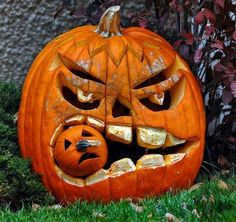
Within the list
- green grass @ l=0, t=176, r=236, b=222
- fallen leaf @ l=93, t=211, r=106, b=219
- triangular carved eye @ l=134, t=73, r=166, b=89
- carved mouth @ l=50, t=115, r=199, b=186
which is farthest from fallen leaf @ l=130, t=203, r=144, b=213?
triangular carved eye @ l=134, t=73, r=166, b=89

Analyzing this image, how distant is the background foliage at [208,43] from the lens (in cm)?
380

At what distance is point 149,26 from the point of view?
4.26 m

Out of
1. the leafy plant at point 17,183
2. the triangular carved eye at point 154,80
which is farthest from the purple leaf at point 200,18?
the leafy plant at point 17,183

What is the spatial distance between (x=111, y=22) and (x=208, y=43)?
58 centimetres

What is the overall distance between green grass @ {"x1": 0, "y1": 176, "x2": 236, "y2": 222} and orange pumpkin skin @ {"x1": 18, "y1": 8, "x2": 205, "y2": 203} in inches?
7.1

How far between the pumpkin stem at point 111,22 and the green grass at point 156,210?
94cm

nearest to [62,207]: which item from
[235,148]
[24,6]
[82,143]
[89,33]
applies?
[82,143]

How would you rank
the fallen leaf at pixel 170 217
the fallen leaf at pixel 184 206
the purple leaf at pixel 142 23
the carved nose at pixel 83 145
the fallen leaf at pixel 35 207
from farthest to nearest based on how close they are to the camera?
the purple leaf at pixel 142 23, the carved nose at pixel 83 145, the fallen leaf at pixel 35 207, the fallen leaf at pixel 184 206, the fallen leaf at pixel 170 217

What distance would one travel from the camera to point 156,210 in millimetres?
3260

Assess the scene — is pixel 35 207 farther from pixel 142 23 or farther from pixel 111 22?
pixel 142 23

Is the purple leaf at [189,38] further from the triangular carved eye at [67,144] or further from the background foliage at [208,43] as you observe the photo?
the triangular carved eye at [67,144]

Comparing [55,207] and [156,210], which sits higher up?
[156,210]

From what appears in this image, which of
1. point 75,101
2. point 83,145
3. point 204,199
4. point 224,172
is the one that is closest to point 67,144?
point 83,145

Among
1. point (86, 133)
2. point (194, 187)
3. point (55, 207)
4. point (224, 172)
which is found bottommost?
point (224, 172)
